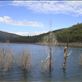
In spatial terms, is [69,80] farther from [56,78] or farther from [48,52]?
[48,52]

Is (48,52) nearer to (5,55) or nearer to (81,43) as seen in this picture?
(5,55)

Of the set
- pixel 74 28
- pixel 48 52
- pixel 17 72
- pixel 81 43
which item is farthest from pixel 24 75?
pixel 74 28

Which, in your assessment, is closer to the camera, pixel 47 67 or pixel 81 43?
pixel 47 67

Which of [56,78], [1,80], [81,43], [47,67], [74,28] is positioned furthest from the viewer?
[74,28]

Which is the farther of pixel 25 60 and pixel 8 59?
pixel 8 59

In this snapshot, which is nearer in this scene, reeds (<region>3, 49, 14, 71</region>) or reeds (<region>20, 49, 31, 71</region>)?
reeds (<region>3, 49, 14, 71</region>)

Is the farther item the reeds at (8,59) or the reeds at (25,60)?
the reeds at (25,60)

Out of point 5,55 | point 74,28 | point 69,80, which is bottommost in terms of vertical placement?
point 69,80

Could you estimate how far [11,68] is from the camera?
20.1 m

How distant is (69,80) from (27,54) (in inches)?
165

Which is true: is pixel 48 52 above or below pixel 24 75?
above

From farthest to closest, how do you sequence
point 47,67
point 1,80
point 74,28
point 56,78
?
point 74,28 < point 47,67 < point 56,78 < point 1,80

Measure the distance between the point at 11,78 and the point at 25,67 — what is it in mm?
2420

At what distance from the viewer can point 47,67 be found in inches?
758
